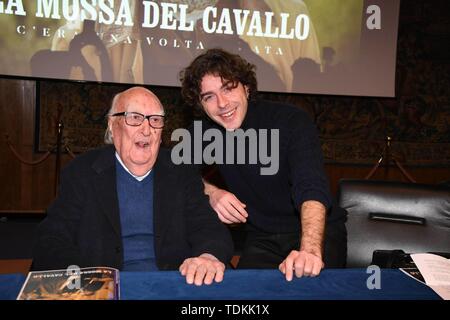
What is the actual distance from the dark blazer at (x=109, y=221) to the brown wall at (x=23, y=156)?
4.53 m

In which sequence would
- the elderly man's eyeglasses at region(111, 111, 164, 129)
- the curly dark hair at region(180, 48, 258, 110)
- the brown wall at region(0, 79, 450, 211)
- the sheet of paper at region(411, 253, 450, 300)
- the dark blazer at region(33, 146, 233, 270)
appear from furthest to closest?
1. the brown wall at region(0, 79, 450, 211)
2. the curly dark hair at region(180, 48, 258, 110)
3. the elderly man's eyeglasses at region(111, 111, 164, 129)
4. the dark blazer at region(33, 146, 233, 270)
5. the sheet of paper at region(411, 253, 450, 300)

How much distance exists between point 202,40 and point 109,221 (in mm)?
4139

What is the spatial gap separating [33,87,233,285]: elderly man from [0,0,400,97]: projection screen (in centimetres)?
360

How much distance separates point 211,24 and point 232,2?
412 millimetres

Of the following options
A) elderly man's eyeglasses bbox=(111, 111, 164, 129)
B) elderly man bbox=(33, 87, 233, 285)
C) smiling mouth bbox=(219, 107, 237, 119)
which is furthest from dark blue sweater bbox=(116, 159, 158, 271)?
smiling mouth bbox=(219, 107, 237, 119)

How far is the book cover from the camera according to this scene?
1211 millimetres

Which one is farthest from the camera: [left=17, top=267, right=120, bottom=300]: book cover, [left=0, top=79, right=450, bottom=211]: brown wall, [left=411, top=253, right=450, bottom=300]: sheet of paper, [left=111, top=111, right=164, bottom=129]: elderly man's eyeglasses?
[left=0, top=79, right=450, bottom=211]: brown wall

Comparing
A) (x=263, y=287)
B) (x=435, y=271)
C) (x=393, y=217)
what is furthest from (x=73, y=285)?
(x=393, y=217)

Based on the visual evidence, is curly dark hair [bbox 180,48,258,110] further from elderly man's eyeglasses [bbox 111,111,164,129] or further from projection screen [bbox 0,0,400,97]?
projection screen [bbox 0,0,400,97]

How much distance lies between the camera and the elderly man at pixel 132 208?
79.0 inches

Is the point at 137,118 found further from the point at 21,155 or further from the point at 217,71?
the point at 21,155

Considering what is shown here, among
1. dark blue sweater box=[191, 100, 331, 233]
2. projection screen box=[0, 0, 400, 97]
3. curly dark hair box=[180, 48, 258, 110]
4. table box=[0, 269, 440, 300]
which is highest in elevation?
projection screen box=[0, 0, 400, 97]

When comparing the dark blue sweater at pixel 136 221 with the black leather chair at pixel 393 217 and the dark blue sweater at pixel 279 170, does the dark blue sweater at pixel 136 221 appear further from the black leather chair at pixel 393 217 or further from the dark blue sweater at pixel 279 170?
the black leather chair at pixel 393 217

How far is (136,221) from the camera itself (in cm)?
210
